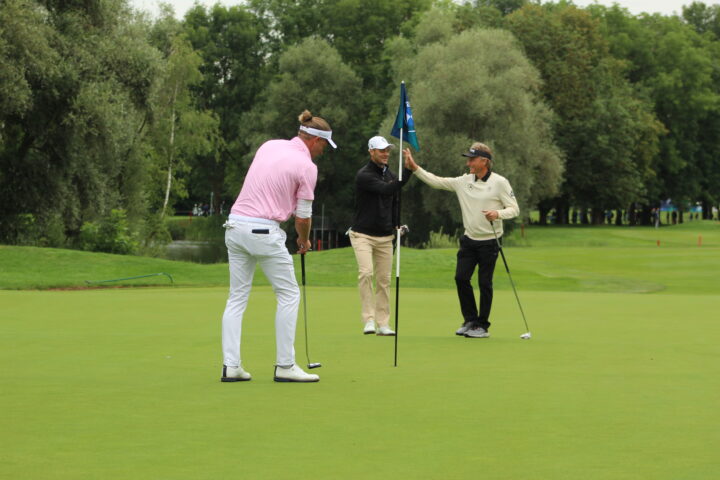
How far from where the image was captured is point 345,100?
7019cm

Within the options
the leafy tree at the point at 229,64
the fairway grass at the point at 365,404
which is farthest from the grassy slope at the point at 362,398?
the leafy tree at the point at 229,64

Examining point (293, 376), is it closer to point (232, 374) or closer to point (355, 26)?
point (232, 374)

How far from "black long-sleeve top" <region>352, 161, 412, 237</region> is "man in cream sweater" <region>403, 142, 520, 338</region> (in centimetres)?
48

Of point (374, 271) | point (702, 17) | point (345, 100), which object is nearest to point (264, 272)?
point (374, 271)

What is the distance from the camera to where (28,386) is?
26.0 feet

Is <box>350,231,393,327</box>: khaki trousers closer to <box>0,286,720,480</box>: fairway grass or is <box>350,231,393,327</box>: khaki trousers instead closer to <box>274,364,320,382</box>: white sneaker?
<box>0,286,720,480</box>: fairway grass

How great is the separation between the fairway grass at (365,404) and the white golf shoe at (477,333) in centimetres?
19

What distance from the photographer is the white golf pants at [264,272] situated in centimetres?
837

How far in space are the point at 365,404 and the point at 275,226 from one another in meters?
1.85

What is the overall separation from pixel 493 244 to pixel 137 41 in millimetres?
26308

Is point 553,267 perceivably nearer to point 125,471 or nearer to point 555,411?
point 555,411

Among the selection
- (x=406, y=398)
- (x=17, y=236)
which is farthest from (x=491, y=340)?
(x=17, y=236)

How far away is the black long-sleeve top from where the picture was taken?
12500 mm

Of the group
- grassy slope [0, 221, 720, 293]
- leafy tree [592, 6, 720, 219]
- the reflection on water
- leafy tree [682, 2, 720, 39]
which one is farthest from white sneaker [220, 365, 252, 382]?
leafy tree [682, 2, 720, 39]
